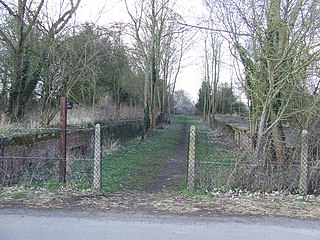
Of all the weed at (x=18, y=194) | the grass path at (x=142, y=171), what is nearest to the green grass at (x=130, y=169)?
the grass path at (x=142, y=171)

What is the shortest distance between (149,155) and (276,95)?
8.48 metres

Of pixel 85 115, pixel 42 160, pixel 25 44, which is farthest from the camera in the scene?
pixel 85 115

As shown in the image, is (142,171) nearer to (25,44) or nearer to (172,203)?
(172,203)

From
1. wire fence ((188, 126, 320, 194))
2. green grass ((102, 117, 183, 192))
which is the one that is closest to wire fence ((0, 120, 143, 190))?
green grass ((102, 117, 183, 192))

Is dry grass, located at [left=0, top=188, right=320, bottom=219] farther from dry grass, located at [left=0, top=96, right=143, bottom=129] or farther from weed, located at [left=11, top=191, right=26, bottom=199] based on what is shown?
dry grass, located at [left=0, top=96, right=143, bottom=129]

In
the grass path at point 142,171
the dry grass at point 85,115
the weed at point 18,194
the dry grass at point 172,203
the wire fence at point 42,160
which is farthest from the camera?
the dry grass at point 85,115

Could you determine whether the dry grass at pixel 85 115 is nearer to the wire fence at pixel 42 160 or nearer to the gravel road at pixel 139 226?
the wire fence at pixel 42 160

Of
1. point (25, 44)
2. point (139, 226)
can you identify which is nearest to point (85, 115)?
point (25, 44)

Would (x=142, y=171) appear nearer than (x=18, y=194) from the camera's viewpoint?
No

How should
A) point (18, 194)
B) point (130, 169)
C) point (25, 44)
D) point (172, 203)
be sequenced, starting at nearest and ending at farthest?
point (172, 203) < point (18, 194) < point (130, 169) < point (25, 44)

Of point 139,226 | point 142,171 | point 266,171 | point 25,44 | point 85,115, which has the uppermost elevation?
point 25,44

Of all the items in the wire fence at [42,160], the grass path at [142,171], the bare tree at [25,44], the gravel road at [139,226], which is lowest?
the grass path at [142,171]

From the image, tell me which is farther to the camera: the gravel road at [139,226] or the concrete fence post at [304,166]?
the concrete fence post at [304,166]

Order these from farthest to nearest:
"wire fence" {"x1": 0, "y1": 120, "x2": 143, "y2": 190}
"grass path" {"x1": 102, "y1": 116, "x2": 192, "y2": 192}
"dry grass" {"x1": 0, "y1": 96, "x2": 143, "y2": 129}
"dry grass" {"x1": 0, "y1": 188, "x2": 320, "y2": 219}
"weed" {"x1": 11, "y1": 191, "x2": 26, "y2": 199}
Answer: "dry grass" {"x1": 0, "y1": 96, "x2": 143, "y2": 129}, "grass path" {"x1": 102, "y1": 116, "x2": 192, "y2": 192}, "wire fence" {"x1": 0, "y1": 120, "x2": 143, "y2": 190}, "weed" {"x1": 11, "y1": 191, "x2": 26, "y2": 199}, "dry grass" {"x1": 0, "y1": 188, "x2": 320, "y2": 219}
